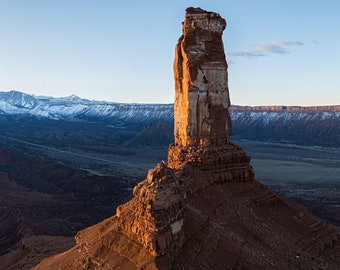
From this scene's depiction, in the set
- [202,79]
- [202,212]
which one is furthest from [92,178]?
[202,212]

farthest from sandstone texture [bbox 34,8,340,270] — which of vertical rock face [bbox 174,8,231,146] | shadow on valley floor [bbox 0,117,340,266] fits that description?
shadow on valley floor [bbox 0,117,340,266]

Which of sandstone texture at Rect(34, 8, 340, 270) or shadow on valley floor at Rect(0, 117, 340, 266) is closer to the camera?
sandstone texture at Rect(34, 8, 340, 270)

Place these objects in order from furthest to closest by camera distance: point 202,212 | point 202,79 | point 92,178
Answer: point 92,178, point 202,79, point 202,212

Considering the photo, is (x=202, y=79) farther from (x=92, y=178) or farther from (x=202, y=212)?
(x=92, y=178)

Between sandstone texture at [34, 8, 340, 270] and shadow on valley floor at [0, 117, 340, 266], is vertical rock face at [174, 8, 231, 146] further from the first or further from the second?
shadow on valley floor at [0, 117, 340, 266]

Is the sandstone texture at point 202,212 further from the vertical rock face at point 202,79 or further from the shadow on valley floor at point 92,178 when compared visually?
the shadow on valley floor at point 92,178

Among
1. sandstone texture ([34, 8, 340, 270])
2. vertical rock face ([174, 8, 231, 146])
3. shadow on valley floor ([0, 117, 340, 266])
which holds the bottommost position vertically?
shadow on valley floor ([0, 117, 340, 266])
